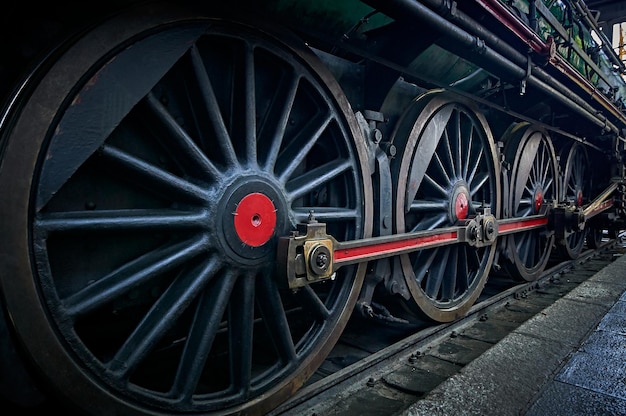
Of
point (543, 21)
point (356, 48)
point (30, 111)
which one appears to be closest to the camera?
point (30, 111)

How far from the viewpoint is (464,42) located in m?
2.20

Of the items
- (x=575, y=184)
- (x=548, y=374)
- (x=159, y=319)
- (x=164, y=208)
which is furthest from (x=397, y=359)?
(x=575, y=184)

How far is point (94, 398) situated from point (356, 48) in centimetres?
185

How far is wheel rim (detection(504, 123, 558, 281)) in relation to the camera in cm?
386

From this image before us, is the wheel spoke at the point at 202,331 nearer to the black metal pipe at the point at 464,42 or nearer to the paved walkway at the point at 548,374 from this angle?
the paved walkway at the point at 548,374

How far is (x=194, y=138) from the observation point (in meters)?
1.67

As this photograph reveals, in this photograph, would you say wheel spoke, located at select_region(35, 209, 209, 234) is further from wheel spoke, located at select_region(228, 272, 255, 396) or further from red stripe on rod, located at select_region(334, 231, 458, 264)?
red stripe on rod, located at select_region(334, 231, 458, 264)

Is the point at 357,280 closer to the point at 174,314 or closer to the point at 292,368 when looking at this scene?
the point at 292,368

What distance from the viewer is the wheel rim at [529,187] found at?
3.86 metres

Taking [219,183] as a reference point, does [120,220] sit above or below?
below

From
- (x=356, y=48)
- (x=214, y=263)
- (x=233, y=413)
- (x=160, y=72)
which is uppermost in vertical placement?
(x=356, y=48)

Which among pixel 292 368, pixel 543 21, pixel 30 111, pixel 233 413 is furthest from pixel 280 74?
pixel 543 21

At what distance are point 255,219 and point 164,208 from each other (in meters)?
0.35

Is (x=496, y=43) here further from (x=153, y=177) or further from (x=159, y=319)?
(x=159, y=319)
